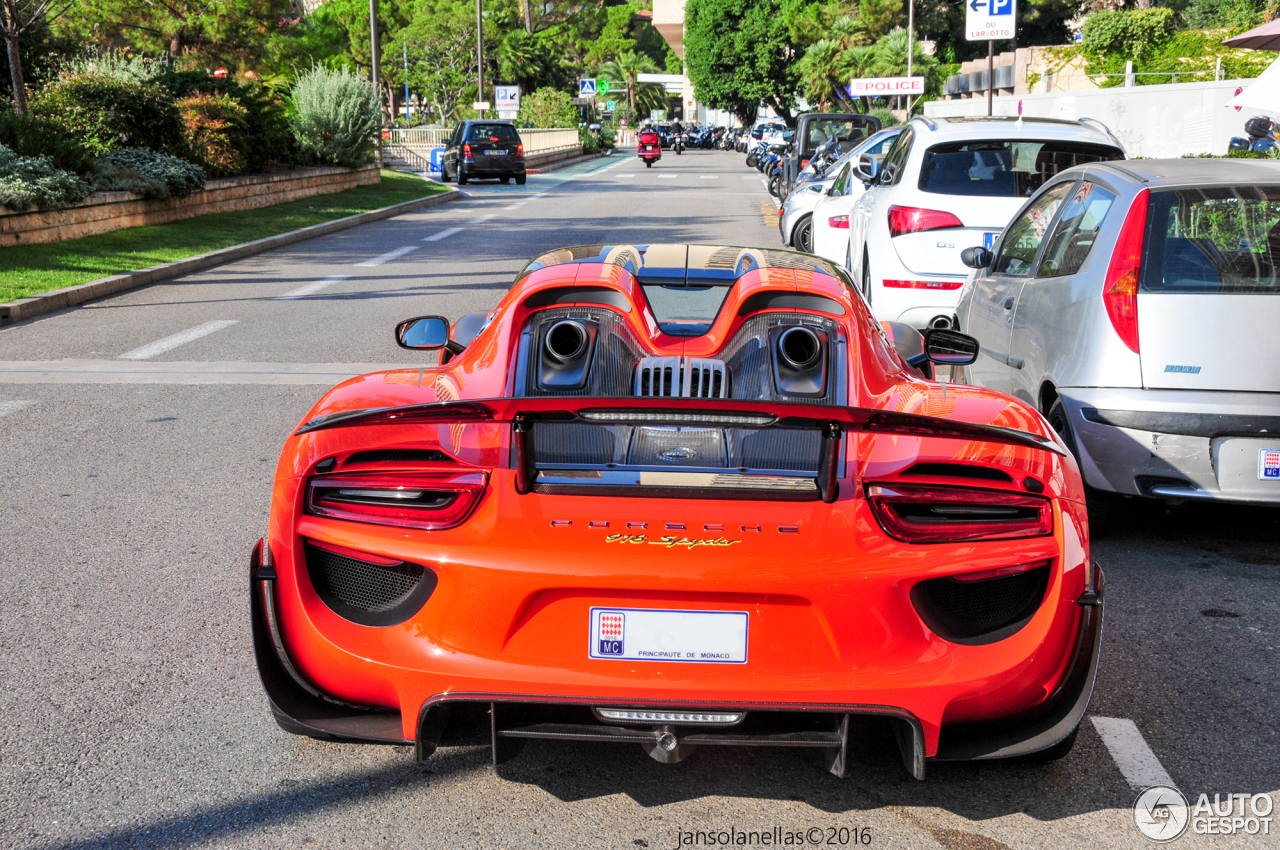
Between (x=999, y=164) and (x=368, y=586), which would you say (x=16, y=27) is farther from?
(x=368, y=586)

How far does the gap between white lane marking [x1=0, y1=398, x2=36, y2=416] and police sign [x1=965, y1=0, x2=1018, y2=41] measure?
16.3 metres

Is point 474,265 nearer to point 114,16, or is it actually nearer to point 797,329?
point 797,329

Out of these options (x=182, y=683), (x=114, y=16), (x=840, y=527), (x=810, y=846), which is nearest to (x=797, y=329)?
(x=840, y=527)

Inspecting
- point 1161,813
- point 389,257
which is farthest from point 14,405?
point 389,257

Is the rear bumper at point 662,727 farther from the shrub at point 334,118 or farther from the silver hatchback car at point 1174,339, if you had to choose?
the shrub at point 334,118

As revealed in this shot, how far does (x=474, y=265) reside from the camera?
16.9 m

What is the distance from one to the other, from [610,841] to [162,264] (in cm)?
1437

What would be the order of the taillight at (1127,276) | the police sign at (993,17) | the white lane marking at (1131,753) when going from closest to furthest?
the white lane marking at (1131,753) → the taillight at (1127,276) → the police sign at (993,17)

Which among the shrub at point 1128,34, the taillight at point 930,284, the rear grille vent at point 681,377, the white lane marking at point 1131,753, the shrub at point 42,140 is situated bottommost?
the white lane marking at point 1131,753

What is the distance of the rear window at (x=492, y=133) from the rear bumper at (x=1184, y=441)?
34.6 meters

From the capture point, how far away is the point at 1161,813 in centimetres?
321

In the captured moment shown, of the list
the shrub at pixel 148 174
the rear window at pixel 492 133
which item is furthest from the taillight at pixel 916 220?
the rear window at pixel 492 133

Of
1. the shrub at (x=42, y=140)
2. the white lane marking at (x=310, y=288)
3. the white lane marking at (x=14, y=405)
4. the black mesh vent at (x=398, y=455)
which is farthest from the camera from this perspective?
the shrub at (x=42, y=140)

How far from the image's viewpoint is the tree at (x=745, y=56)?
309 feet
